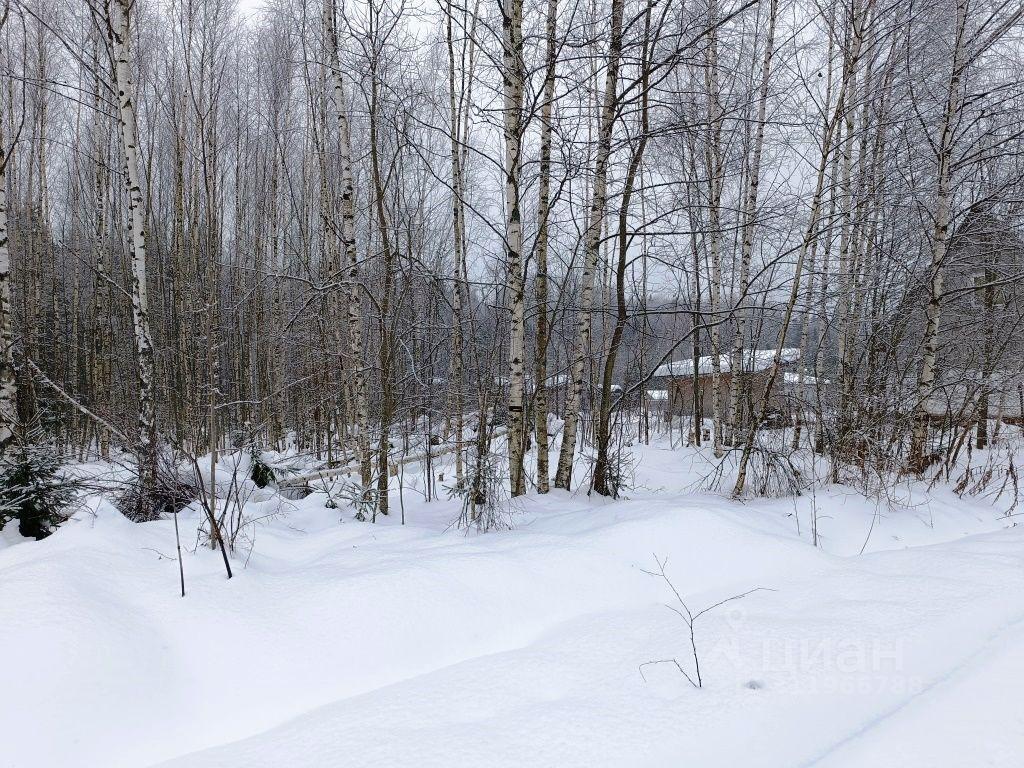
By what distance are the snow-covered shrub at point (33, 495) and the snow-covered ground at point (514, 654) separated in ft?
5.94

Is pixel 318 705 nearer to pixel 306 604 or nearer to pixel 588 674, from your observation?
pixel 306 604

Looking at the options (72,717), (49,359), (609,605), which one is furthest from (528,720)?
(49,359)

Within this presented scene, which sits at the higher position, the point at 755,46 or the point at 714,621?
the point at 755,46

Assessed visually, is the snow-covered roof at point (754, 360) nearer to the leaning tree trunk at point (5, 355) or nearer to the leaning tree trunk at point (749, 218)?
the leaning tree trunk at point (749, 218)

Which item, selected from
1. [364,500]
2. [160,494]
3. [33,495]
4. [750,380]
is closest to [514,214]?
[364,500]

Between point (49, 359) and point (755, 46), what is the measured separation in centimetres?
1859

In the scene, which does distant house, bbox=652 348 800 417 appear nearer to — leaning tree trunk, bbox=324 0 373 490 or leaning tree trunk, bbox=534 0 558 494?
leaning tree trunk, bbox=534 0 558 494

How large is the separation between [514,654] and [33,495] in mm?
4393

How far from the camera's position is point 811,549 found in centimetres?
321

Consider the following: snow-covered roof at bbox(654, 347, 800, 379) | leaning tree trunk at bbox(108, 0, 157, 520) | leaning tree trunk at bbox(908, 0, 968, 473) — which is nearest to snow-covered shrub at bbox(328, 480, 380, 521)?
leaning tree trunk at bbox(108, 0, 157, 520)

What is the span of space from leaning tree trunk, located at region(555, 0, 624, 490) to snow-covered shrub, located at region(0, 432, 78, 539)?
4.46 metres

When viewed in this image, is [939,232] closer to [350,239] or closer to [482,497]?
[482,497]

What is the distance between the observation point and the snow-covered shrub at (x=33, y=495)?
4211 millimetres

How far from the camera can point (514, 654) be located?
206 cm
